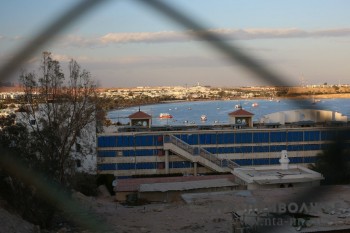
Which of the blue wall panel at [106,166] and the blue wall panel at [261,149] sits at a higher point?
the blue wall panel at [261,149]

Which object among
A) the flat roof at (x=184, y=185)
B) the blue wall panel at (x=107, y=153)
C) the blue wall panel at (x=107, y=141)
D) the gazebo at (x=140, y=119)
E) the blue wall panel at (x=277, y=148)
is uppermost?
the gazebo at (x=140, y=119)

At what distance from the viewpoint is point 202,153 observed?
11289 mm

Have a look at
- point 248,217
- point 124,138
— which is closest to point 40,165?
point 248,217

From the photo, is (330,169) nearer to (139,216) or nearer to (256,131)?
(139,216)

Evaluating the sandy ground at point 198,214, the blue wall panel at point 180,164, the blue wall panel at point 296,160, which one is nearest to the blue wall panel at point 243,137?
the blue wall panel at point 296,160

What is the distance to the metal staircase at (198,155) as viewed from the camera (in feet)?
37.0

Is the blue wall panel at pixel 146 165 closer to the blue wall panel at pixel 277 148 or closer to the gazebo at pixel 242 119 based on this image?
the gazebo at pixel 242 119

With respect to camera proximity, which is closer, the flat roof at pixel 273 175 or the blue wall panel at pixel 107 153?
the flat roof at pixel 273 175

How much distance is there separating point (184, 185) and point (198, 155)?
2.71m

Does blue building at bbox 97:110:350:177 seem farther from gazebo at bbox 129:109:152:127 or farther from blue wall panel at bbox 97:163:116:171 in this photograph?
gazebo at bbox 129:109:152:127

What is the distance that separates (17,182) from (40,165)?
0.30m

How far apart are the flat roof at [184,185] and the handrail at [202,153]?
230 cm

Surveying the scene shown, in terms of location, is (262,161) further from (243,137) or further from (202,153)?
(202,153)

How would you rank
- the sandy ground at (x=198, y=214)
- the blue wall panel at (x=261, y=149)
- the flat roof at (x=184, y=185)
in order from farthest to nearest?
the blue wall panel at (x=261, y=149) < the flat roof at (x=184, y=185) < the sandy ground at (x=198, y=214)
